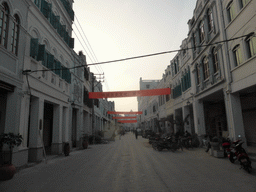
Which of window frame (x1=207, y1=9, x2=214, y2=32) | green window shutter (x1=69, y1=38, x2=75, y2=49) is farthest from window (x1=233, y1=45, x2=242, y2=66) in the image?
green window shutter (x1=69, y1=38, x2=75, y2=49)

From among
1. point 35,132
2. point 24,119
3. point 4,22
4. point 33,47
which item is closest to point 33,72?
point 33,47

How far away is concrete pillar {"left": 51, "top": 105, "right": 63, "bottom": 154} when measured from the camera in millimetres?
13734

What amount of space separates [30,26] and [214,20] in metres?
12.1

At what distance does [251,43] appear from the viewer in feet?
31.2

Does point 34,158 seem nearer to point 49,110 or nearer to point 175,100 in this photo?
point 49,110

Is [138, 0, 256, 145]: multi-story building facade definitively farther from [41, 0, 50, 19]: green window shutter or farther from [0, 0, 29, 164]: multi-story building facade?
[41, 0, 50, 19]: green window shutter

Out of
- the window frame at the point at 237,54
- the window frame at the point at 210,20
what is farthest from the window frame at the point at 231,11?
the window frame at the point at 237,54

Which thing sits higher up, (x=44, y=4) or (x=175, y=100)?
(x=44, y=4)

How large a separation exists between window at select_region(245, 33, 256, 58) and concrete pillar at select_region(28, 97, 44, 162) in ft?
40.4

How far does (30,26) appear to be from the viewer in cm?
1041

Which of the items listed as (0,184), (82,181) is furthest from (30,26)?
(82,181)

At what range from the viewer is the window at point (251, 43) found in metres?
9.23

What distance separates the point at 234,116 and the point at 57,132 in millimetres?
12350

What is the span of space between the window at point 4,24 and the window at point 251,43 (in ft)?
38.7
